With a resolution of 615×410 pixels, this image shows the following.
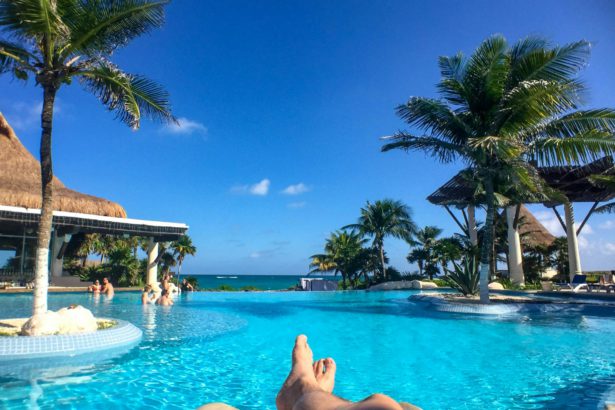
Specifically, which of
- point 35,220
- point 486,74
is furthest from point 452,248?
point 35,220

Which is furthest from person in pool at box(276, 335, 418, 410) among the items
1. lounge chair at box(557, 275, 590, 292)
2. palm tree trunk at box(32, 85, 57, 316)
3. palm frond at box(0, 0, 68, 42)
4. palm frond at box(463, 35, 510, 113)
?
lounge chair at box(557, 275, 590, 292)

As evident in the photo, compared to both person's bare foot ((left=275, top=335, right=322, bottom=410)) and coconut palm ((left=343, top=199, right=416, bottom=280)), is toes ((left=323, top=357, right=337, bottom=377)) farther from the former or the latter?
coconut palm ((left=343, top=199, right=416, bottom=280))

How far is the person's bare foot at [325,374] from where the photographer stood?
8.44 feet

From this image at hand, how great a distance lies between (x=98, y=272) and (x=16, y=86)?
56.5ft

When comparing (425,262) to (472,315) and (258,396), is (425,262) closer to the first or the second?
(472,315)

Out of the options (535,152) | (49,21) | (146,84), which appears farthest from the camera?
(535,152)

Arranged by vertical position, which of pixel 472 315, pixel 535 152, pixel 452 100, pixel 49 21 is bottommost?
pixel 472 315

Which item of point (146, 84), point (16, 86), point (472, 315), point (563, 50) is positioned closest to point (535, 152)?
point (563, 50)

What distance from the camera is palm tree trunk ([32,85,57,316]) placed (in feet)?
21.0

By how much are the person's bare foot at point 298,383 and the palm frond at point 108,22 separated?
7.00 meters

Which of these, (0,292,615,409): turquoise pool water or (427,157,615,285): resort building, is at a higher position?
(427,157,615,285): resort building

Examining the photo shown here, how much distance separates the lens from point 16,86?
7309 millimetres

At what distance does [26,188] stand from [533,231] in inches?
1267

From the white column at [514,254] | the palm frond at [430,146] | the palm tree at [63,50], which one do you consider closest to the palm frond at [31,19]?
the palm tree at [63,50]
